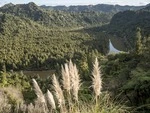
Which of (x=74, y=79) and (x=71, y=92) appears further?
(x=71, y=92)

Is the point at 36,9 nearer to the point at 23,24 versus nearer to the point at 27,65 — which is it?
the point at 23,24

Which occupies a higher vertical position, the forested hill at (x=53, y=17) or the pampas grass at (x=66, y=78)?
the pampas grass at (x=66, y=78)

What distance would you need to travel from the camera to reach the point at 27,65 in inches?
1966

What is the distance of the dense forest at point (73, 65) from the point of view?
4238mm

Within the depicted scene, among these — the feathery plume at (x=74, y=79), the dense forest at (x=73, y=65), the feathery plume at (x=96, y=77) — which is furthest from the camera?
the dense forest at (x=73, y=65)

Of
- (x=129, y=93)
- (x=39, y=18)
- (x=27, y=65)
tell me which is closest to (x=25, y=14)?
(x=39, y=18)

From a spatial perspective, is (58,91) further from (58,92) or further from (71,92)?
(71,92)

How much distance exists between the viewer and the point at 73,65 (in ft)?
14.3

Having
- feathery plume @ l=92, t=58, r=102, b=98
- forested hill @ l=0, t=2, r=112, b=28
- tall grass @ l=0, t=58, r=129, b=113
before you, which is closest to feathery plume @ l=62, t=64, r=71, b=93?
tall grass @ l=0, t=58, r=129, b=113

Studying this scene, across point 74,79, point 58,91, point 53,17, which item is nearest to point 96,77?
point 74,79

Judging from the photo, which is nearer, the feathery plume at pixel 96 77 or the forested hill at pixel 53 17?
the feathery plume at pixel 96 77

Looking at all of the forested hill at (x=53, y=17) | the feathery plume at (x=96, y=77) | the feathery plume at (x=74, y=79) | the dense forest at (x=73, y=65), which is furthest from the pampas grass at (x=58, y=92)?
the forested hill at (x=53, y=17)

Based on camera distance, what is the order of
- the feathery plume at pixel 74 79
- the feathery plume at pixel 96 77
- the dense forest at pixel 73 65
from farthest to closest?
the dense forest at pixel 73 65 < the feathery plume at pixel 74 79 < the feathery plume at pixel 96 77

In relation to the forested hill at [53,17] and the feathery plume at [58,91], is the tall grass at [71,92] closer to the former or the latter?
the feathery plume at [58,91]
